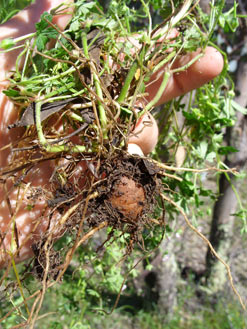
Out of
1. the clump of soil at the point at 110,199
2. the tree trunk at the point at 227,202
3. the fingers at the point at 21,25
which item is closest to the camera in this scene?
the clump of soil at the point at 110,199

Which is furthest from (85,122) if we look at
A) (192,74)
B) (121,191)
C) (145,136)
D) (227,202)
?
(227,202)

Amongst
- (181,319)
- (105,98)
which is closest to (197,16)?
(105,98)

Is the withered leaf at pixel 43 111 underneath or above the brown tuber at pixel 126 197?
above

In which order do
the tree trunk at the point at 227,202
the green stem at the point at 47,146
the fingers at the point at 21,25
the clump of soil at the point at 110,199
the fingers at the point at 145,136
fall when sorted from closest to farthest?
the green stem at the point at 47,146 < the clump of soil at the point at 110,199 < the fingers at the point at 21,25 < the fingers at the point at 145,136 < the tree trunk at the point at 227,202

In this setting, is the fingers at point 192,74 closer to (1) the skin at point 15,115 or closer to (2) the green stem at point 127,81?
(1) the skin at point 15,115

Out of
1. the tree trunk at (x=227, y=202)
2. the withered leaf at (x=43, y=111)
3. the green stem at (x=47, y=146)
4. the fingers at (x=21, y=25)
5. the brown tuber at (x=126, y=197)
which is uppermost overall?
the fingers at (x=21, y=25)

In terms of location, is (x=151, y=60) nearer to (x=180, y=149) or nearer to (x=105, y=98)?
(x=105, y=98)

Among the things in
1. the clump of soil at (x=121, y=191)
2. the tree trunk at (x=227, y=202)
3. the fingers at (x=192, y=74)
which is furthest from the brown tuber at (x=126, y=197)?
the tree trunk at (x=227, y=202)

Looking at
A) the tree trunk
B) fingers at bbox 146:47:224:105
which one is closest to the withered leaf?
fingers at bbox 146:47:224:105
